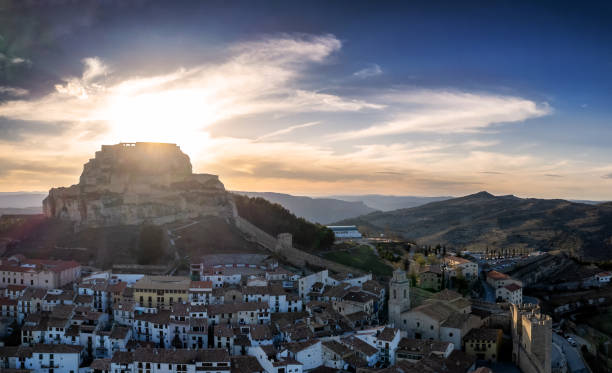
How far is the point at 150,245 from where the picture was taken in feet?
123

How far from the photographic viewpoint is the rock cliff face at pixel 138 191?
1654 inches

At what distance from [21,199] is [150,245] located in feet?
301

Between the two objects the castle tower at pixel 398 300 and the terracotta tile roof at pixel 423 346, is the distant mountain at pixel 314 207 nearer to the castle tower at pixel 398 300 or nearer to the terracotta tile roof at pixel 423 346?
the castle tower at pixel 398 300

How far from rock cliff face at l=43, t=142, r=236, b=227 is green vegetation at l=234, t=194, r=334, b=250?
2.42 m

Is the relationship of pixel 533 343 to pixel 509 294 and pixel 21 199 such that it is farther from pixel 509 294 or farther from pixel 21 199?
pixel 21 199

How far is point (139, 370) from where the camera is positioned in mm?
22953

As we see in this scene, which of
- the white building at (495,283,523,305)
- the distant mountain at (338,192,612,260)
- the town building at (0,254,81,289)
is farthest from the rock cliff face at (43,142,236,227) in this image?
the distant mountain at (338,192,612,260)

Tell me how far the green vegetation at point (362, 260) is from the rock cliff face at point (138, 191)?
10253 millimetres

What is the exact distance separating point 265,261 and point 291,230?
8.12 m

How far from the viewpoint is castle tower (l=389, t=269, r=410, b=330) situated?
95.2ft

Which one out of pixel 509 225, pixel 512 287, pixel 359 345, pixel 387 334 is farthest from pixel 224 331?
pixel 509 225

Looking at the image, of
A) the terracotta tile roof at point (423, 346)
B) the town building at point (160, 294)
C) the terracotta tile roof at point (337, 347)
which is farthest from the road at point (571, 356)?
the town building at point (160, 294)

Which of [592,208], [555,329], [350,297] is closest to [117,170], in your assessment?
[350,297]

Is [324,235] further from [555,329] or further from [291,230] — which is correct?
[555,329]
